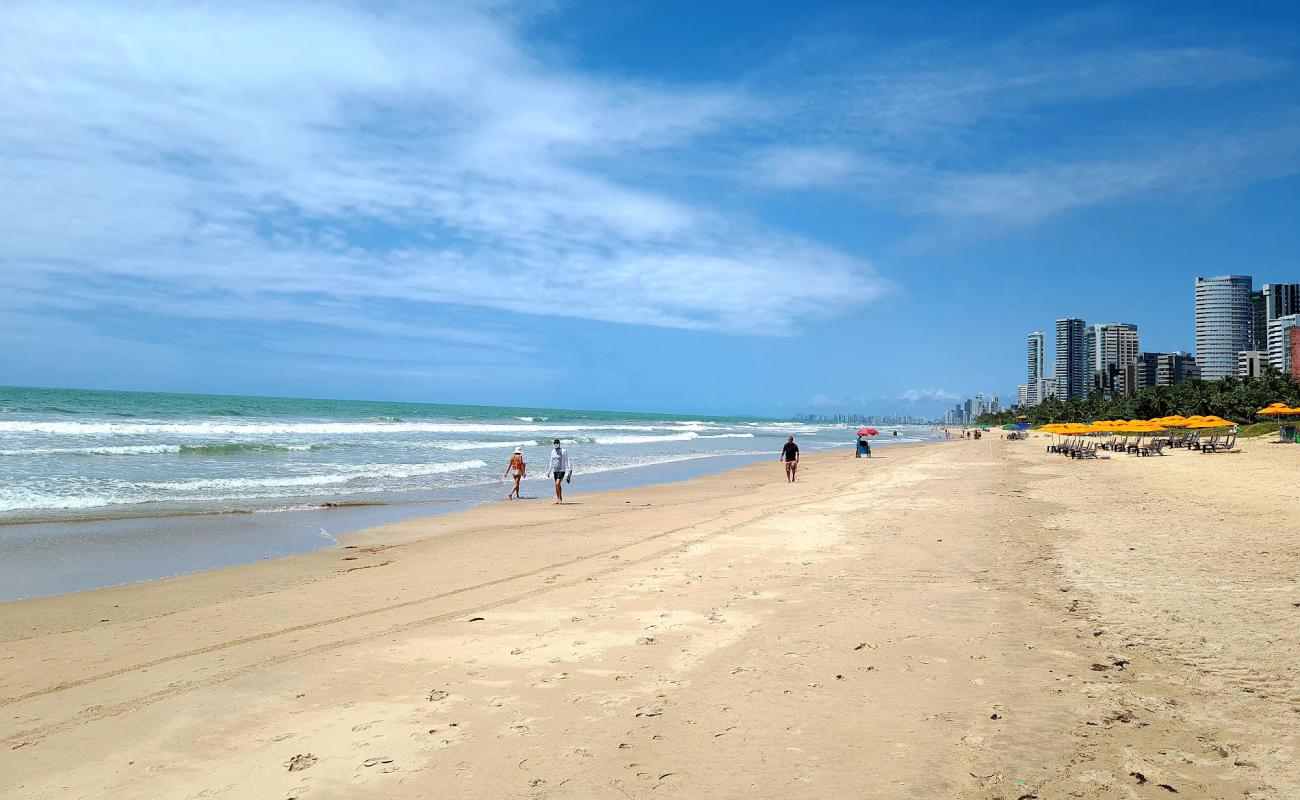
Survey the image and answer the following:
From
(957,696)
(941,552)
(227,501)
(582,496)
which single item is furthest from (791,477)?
(957,696)

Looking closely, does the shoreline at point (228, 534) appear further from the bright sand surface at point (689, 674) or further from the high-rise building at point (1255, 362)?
the high-rise building at point (1255, 362)

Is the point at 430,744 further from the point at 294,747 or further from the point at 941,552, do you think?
the point at 941,552

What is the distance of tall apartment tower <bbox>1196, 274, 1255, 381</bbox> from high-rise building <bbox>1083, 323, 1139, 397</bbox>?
14.1 meters

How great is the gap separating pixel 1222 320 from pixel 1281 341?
4416cm

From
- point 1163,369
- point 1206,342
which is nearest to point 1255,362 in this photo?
point 1163,369

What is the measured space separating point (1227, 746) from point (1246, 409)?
72.7 meters

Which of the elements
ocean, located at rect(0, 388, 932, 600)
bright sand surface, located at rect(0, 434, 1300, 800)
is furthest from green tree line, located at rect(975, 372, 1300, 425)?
bright sand surface, located at rect(0, 434, 1300, 800)

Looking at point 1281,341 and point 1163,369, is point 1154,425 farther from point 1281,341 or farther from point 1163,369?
point 1163,369

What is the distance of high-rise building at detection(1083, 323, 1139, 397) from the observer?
163750mm

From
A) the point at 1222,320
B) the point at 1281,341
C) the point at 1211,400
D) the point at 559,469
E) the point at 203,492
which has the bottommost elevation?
the point at 203,492

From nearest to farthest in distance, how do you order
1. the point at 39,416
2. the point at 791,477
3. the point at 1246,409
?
the point at 791,477, the point at 39,416, the point at 1246,409

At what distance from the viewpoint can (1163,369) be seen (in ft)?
515

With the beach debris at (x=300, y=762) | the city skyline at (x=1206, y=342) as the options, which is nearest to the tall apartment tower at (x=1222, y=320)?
the city skyline at (x=1206, y=342)

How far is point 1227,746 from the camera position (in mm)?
3818
